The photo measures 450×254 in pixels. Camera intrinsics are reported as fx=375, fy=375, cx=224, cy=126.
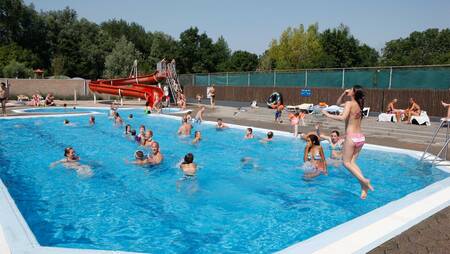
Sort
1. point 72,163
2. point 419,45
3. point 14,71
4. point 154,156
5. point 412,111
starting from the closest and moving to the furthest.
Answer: point 72,163
point 154,156
point 412,111
point 14,71
point 419,45

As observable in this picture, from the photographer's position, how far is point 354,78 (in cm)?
2192

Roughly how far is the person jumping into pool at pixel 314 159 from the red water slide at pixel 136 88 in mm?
15199

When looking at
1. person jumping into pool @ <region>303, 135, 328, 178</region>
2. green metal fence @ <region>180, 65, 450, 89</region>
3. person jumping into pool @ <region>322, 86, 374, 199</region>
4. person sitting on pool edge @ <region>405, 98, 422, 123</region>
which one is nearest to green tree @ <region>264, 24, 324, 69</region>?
green metal fence @ <region>180, 65, 450, 89</region>

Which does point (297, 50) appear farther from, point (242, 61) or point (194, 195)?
point (194, 195)

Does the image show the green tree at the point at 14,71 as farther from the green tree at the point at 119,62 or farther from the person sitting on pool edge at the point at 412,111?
the person sitting on pool edge at the point at 412,111

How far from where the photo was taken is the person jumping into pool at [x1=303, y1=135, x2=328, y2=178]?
880cm

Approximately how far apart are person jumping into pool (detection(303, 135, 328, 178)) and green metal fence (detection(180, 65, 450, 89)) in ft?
40.1

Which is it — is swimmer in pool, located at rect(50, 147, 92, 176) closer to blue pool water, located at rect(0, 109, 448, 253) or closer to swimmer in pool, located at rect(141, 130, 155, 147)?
blue pool water, located at rect(0, 109, 448, 253)

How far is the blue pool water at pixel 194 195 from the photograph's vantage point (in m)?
5.53

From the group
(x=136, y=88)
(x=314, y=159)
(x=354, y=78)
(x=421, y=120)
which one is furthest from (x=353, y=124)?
(x=136, y=88)

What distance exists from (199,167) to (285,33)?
5565cm

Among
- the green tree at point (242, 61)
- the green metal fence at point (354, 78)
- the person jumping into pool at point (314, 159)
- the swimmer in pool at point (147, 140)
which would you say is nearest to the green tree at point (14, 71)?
the green metal fence at point (354, 78)

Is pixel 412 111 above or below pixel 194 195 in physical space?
above

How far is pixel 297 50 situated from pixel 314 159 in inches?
2039
